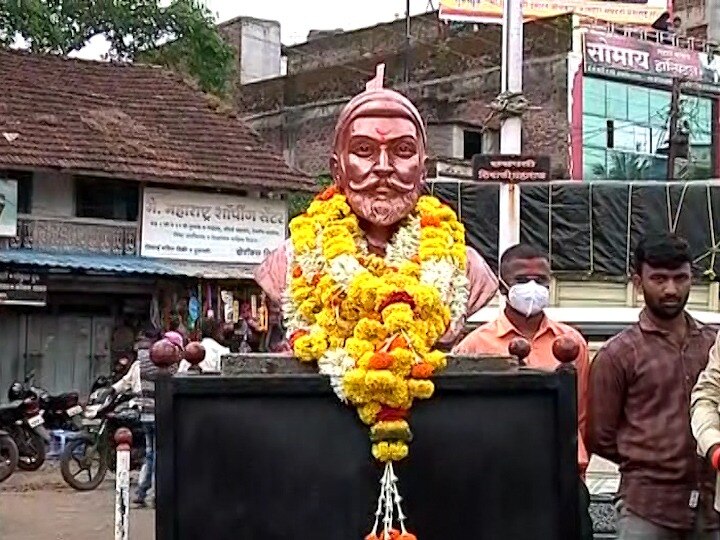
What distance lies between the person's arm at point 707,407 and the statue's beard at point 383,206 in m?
0.95

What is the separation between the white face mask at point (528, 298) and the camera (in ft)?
13.0

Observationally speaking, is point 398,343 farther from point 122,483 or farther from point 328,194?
point 122,483

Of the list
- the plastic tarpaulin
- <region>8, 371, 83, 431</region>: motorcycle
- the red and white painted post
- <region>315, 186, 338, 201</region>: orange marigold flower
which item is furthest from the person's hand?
the plastic tarpaulin

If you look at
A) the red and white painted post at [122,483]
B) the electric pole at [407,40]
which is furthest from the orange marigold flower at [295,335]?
the electric pole at [407,40]

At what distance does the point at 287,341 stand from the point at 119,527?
3.72 meters

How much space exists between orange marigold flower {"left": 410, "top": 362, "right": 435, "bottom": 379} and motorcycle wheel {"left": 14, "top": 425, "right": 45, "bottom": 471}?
987cm

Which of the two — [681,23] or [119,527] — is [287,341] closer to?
[119,527]

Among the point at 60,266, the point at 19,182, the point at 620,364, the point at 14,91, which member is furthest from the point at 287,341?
the point at 14,91

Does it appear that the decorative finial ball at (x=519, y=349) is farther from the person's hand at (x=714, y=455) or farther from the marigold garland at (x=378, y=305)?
the person's hand at (x=714, y=455)

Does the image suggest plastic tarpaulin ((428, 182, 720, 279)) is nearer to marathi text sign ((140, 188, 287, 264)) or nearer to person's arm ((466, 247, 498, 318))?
marathi text sign ((140, 188, 287, 264))

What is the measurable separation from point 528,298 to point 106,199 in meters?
13.9

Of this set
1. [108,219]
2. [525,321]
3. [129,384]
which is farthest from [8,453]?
[525,321]

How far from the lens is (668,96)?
22.6 meters

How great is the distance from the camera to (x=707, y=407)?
324 cm
